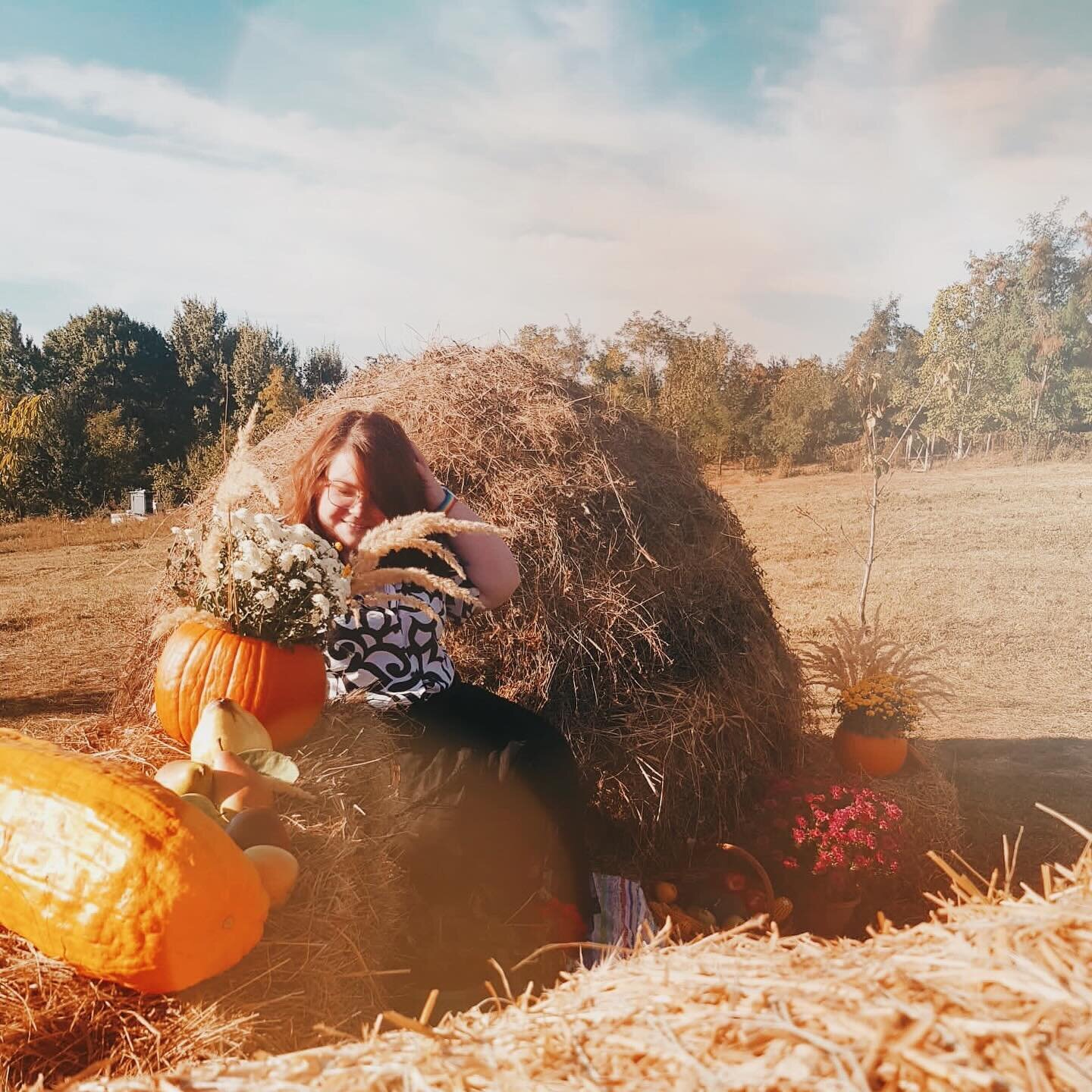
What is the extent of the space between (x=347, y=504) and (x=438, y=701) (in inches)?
36.7

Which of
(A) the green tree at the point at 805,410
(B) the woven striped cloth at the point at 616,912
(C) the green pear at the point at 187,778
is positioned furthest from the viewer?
(A) the green tree at the point at 805,410

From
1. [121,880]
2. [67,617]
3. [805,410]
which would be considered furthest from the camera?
[805,410]

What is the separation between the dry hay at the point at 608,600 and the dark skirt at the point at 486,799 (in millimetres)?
941

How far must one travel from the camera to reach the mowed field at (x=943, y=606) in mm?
6875

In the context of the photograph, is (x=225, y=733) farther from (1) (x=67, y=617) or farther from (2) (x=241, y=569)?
(1) (x=67, y=617)

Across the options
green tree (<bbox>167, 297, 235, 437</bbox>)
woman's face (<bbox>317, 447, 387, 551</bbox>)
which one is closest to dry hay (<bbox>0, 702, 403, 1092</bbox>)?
woman's face (<bbox>317, 447, 387, 551</bbox>)

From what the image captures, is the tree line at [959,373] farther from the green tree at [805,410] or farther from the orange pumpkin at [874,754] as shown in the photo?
the orange pumpkin at [874,754]

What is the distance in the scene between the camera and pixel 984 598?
15523mm

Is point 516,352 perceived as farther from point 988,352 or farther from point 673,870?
point 988,352

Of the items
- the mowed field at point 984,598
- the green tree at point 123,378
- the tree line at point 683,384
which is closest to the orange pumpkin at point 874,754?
the mowed field at point 984,598

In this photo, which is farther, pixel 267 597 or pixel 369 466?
pixel 369 466

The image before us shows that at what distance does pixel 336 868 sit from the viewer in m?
2.12

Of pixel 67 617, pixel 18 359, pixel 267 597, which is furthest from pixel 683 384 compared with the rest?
pixel 18 359

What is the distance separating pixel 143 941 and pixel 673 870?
3.35 metres
